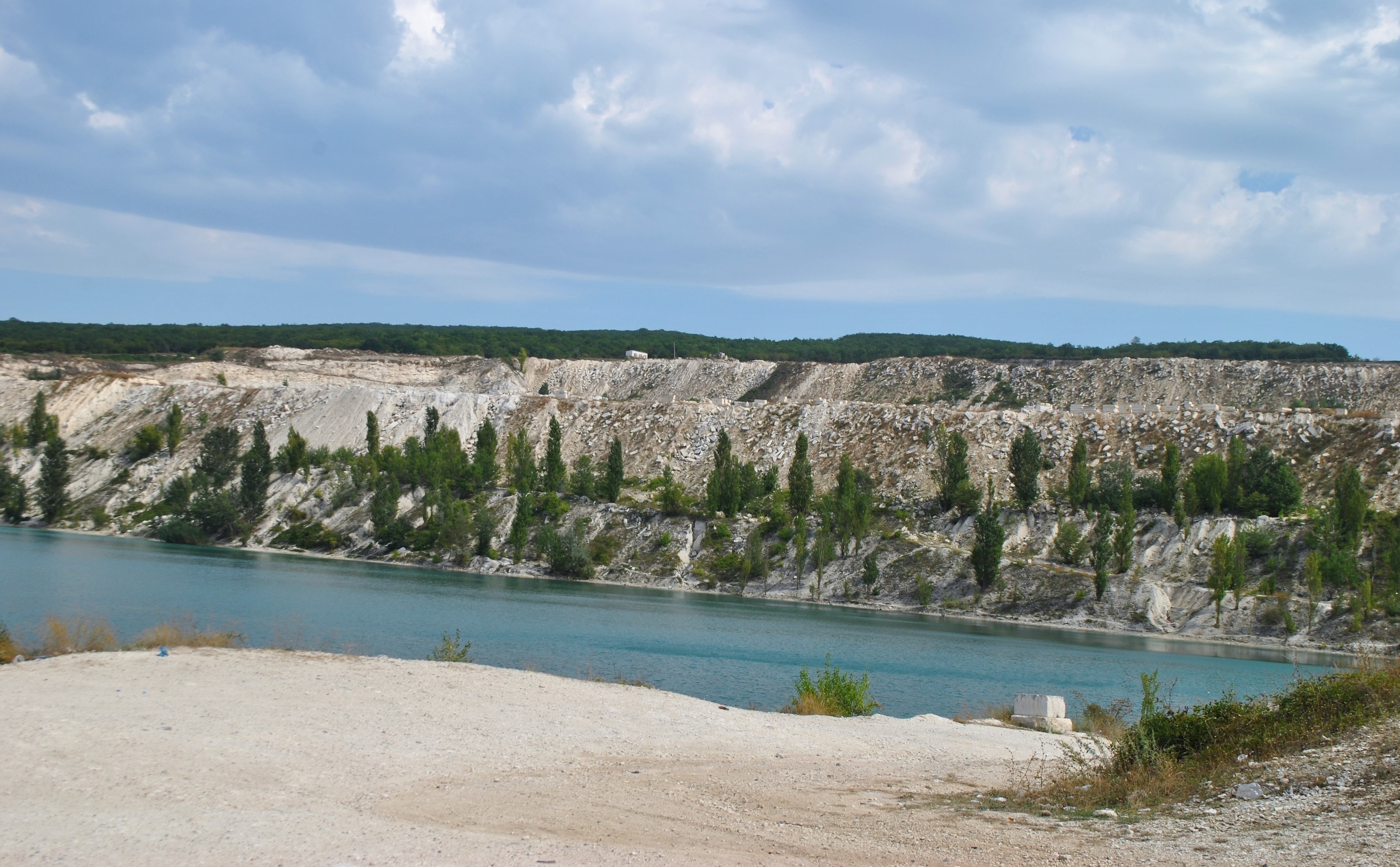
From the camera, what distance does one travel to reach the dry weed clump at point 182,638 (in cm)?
1819

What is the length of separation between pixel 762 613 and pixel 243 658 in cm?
4065

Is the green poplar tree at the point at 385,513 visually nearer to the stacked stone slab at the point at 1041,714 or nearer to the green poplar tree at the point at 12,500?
the green poplar tree at the point at 12,500

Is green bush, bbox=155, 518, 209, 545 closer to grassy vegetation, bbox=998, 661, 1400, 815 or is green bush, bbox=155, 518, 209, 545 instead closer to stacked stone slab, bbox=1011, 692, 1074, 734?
stacked stone slab, bbox=1011, 692, 1074, 734

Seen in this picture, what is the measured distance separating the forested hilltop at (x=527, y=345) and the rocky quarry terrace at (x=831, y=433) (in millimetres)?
11739

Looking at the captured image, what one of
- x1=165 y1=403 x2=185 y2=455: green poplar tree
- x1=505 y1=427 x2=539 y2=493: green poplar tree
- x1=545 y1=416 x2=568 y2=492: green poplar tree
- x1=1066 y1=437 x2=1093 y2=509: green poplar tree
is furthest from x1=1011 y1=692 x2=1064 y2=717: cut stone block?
x1=165 y1=403 x2=185 y2=455: green poplar tree

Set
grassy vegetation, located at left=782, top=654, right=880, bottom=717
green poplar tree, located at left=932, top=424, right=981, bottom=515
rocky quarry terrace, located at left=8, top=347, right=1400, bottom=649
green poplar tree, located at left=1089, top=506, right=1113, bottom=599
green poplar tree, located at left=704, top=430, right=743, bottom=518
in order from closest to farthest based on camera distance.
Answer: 1. grassy vegetation, located at left=782, top=654, right=880, bottom=717
2. green poplar tree, located at left=1089, top=506, right=1113, bottom=599
3. rocky quarry terrace, located at left=8, top=347, right=1400, bottom=649
4. green poplar tree, located at left=932, top=424, right=981, bottom=515
5. green poplar tree, located at left=704, top=430, right=743, bottom=518

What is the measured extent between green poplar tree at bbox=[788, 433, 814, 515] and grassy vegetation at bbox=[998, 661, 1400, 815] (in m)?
65.1

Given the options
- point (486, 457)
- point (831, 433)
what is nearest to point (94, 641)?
point (486, 457)

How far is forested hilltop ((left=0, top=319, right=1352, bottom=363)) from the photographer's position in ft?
451

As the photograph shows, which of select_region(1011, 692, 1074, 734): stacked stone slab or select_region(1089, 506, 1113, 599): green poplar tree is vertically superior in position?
select_region(1011, 692, 1074, 734): stacked stone slab

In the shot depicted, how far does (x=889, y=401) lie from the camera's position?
12306 centimetres

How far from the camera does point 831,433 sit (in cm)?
9662

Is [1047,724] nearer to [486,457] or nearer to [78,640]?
[78,640]

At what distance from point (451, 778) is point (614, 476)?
7248cm
